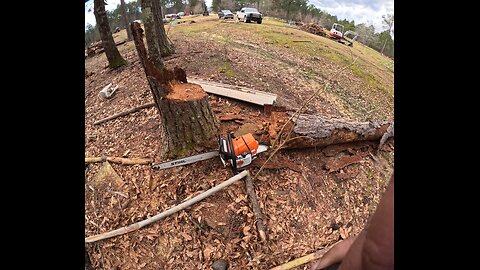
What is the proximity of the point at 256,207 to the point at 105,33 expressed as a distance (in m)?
5.05

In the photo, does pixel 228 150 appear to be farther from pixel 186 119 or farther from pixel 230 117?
pixel 230 117

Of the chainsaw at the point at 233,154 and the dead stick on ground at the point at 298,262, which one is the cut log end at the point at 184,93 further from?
the dead stick on ground at the point at 298,262

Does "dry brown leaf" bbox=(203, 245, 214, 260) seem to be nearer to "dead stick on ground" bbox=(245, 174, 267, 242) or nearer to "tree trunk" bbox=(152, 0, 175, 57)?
"dead stick on ground" bbox=(245, 174, 267, 242)

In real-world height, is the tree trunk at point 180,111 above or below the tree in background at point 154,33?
below

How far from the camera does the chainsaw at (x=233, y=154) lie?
10.4 feet

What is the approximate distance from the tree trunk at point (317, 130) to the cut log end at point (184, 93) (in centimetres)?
105

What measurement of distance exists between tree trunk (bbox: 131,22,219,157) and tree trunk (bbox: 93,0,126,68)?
3653mm

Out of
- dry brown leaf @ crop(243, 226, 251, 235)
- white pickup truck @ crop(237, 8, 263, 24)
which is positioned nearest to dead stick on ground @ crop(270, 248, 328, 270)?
dry brown leaf @ crop(243, 226, 251, 235)

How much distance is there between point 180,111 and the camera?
10.5ft

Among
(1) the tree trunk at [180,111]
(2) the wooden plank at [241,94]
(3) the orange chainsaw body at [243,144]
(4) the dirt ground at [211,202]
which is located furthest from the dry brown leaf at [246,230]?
(2) the wooden plank at [241,94]

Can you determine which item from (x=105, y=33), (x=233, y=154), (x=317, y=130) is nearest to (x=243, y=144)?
(x=233, y=154)
